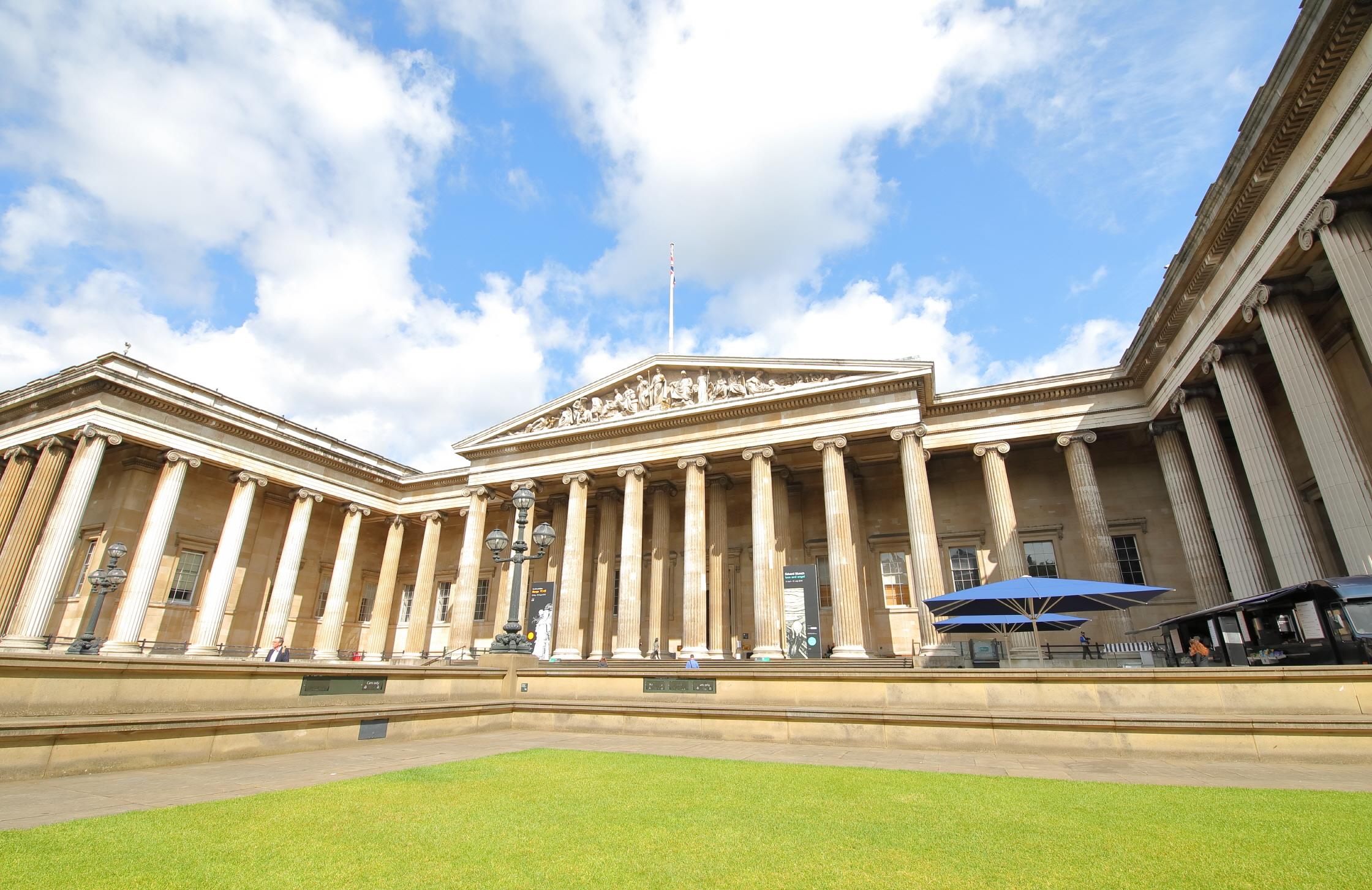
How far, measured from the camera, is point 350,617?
3619cm

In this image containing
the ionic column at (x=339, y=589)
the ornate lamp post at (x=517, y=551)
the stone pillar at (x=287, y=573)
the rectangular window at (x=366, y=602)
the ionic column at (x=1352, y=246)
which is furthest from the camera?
the rectangular window at (x=366, y=602)

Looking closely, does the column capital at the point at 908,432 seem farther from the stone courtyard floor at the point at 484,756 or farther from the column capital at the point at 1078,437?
the stone courtyard floor at the point at 484,756

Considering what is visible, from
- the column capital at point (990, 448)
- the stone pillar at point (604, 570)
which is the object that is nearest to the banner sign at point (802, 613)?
the column capital at point (990, 448)

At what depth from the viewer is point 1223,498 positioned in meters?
19.6

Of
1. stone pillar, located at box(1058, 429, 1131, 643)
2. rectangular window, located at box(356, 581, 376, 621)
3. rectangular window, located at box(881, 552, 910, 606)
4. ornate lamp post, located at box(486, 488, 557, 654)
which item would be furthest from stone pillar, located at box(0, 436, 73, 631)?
stone pillar, located at box(1058, 429, 1131, 643)

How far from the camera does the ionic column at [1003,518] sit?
22.9 m

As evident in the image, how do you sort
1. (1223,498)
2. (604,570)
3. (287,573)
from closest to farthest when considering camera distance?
(1223,498) < (604,570) < (287,573)

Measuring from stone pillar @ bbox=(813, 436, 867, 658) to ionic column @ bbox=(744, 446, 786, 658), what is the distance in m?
2.08

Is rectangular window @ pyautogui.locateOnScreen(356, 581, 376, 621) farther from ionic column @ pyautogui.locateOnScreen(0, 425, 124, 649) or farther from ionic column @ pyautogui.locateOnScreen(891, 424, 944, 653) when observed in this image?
ionic column @ pyautogui.locateOnScreen(891, 424, 944, 653)

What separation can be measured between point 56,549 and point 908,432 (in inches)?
1190

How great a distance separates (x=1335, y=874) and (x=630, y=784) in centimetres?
574

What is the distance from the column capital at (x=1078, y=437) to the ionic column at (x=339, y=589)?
32200mm

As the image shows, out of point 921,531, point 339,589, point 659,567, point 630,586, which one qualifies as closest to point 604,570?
point 659,567

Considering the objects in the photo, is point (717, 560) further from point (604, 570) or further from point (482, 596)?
point (482, 596)
